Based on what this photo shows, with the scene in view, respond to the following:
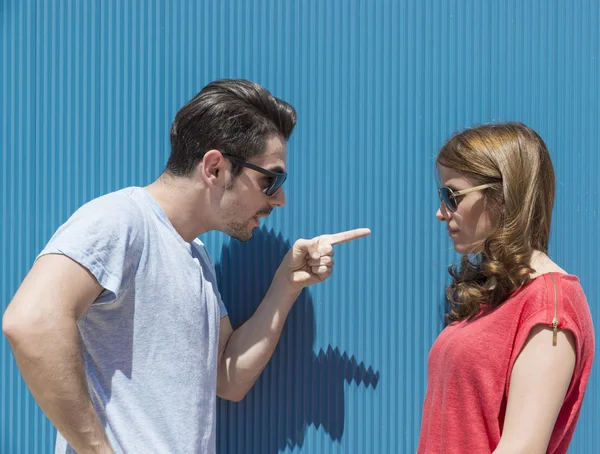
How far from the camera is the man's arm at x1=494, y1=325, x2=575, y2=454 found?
1.59 metres

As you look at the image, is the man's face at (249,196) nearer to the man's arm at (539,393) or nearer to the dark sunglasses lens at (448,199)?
the dark sunglasses lens at (448,199)

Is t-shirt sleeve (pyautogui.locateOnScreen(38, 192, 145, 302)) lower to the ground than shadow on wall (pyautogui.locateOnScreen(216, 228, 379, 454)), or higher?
higher

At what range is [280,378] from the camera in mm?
2430

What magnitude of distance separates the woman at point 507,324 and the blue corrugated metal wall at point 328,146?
0.49 metres

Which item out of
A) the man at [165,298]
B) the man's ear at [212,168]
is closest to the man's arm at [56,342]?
the man at [165,298]

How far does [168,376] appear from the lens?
1.91m

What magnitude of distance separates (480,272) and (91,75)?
1575mm

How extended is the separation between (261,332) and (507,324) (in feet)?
2.89

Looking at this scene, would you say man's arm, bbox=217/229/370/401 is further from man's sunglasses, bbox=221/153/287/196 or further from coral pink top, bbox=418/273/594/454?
coral pink top, bbox=418/273/594/454

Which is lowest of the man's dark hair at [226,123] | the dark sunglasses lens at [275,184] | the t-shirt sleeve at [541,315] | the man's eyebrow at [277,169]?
the t-shirt sleeve at [541,315]

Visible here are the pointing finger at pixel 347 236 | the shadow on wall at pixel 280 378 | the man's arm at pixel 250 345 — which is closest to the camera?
the pointing finger at pixel 347 236

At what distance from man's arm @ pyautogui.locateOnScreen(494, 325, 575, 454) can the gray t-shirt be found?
0.89 metres

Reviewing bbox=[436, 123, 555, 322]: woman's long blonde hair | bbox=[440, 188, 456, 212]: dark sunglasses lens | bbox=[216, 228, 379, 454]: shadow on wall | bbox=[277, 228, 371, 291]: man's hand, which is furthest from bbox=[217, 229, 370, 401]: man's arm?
bbox=[436, 123, 555, 322]: woman's long blonde hair

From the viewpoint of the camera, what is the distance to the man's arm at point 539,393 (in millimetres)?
1586
